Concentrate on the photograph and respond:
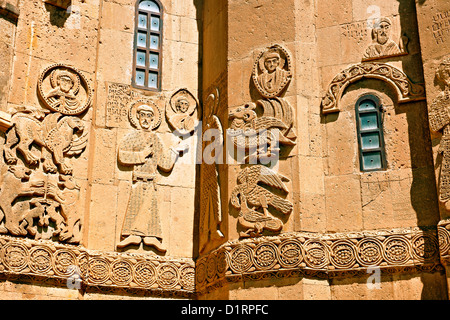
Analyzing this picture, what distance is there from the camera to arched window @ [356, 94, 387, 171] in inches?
433

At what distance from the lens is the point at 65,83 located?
12.0 metres

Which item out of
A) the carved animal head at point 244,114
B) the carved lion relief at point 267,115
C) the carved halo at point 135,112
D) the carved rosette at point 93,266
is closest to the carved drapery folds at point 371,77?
the carved lion relief at point 267,115

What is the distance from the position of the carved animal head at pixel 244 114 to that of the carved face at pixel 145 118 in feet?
4.96

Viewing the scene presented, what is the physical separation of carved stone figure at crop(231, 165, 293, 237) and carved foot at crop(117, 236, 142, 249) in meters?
1.71

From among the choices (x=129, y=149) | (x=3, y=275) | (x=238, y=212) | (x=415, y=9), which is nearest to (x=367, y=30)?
(x=415, y=9)

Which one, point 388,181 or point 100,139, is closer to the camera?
point 388,181

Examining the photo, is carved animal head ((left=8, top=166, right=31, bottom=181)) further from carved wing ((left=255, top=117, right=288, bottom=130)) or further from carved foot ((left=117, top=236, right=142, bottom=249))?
carved wing ((left=255, top=117, right=288, bottom=130))

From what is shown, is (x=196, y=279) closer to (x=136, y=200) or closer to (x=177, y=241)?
(x=177, y=241)

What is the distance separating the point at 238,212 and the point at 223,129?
1.55 metres

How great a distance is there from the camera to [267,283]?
10.5 m

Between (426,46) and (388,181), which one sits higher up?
(426,46)

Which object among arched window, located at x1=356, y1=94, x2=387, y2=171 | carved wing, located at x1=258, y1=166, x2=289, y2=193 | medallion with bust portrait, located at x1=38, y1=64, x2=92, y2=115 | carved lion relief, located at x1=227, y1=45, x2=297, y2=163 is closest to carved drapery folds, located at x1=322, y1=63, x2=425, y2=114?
arched window, located at x1=356, y1=94, x2=387, y2=171
